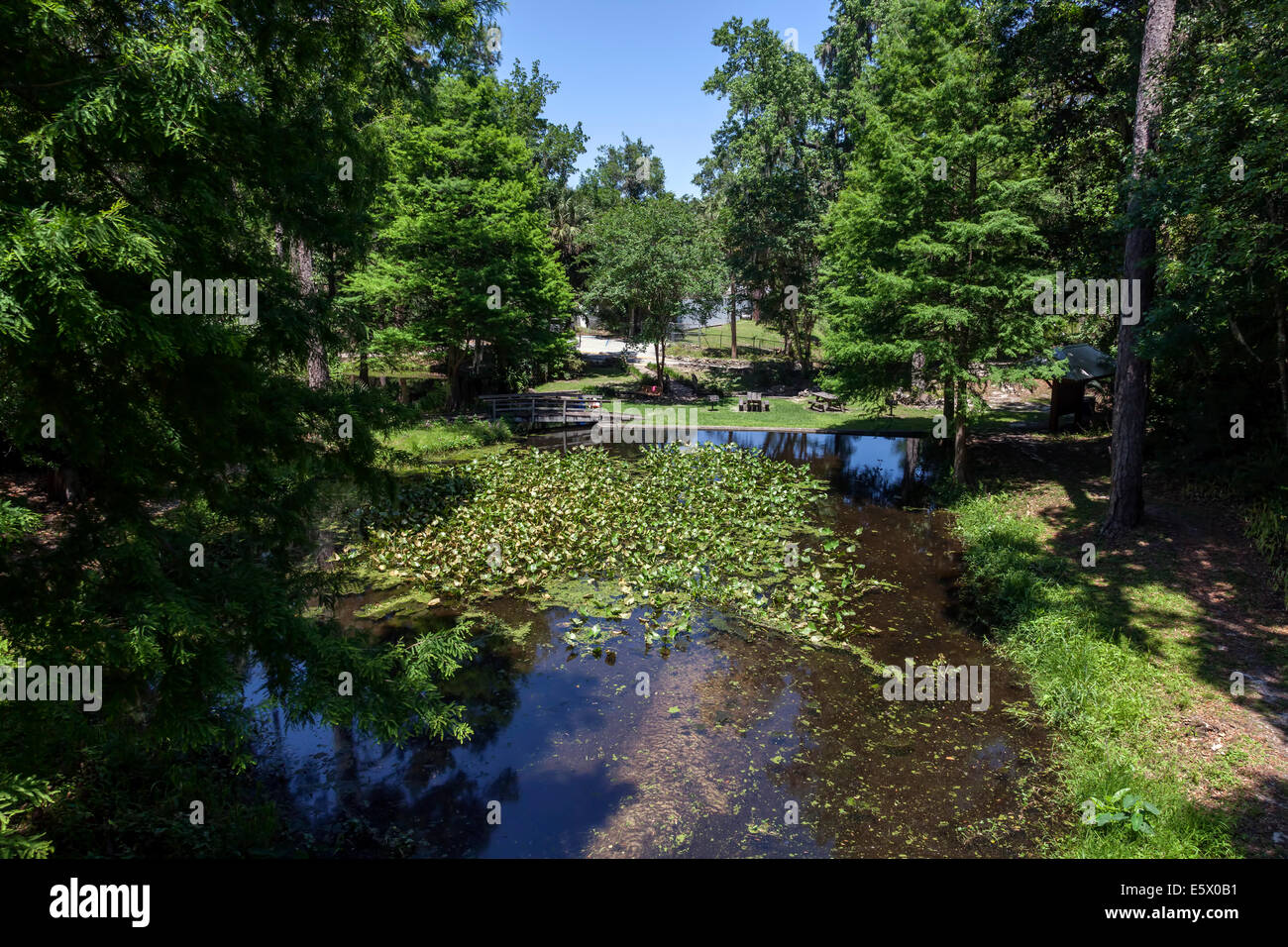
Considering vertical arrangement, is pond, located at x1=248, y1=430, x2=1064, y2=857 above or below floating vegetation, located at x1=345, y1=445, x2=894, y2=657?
below

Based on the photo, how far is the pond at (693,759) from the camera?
20.8ft

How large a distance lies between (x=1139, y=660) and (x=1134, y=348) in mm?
5683

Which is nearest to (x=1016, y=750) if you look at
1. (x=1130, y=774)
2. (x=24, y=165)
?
(x=1130, y=774)

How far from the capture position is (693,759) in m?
7.52

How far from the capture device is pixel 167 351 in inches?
140

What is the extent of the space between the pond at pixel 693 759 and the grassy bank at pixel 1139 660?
20.2 inches

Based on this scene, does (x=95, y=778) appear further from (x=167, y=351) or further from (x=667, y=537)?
(x=667, y=537)

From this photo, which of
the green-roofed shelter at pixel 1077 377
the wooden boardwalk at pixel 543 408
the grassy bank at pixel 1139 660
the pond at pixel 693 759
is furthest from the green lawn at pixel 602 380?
the pond at pixel 693 759

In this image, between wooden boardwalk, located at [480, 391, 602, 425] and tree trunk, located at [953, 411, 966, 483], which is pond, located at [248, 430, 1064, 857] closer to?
tree trunk, located at [953, 411, 966, 483]

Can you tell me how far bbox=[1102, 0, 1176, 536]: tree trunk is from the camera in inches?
440

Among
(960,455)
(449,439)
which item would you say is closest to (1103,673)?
(960,455)

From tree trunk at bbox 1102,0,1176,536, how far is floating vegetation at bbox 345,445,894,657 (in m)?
4.79

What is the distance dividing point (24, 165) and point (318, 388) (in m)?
2.68

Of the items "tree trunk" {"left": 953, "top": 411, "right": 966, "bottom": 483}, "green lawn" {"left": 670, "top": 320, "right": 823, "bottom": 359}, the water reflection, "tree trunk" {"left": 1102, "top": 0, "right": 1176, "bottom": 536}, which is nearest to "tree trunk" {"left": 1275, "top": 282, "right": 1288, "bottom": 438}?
"tree trunk" {"left": 1102, "top": 0, "right": 1176, "bottom": 536}
